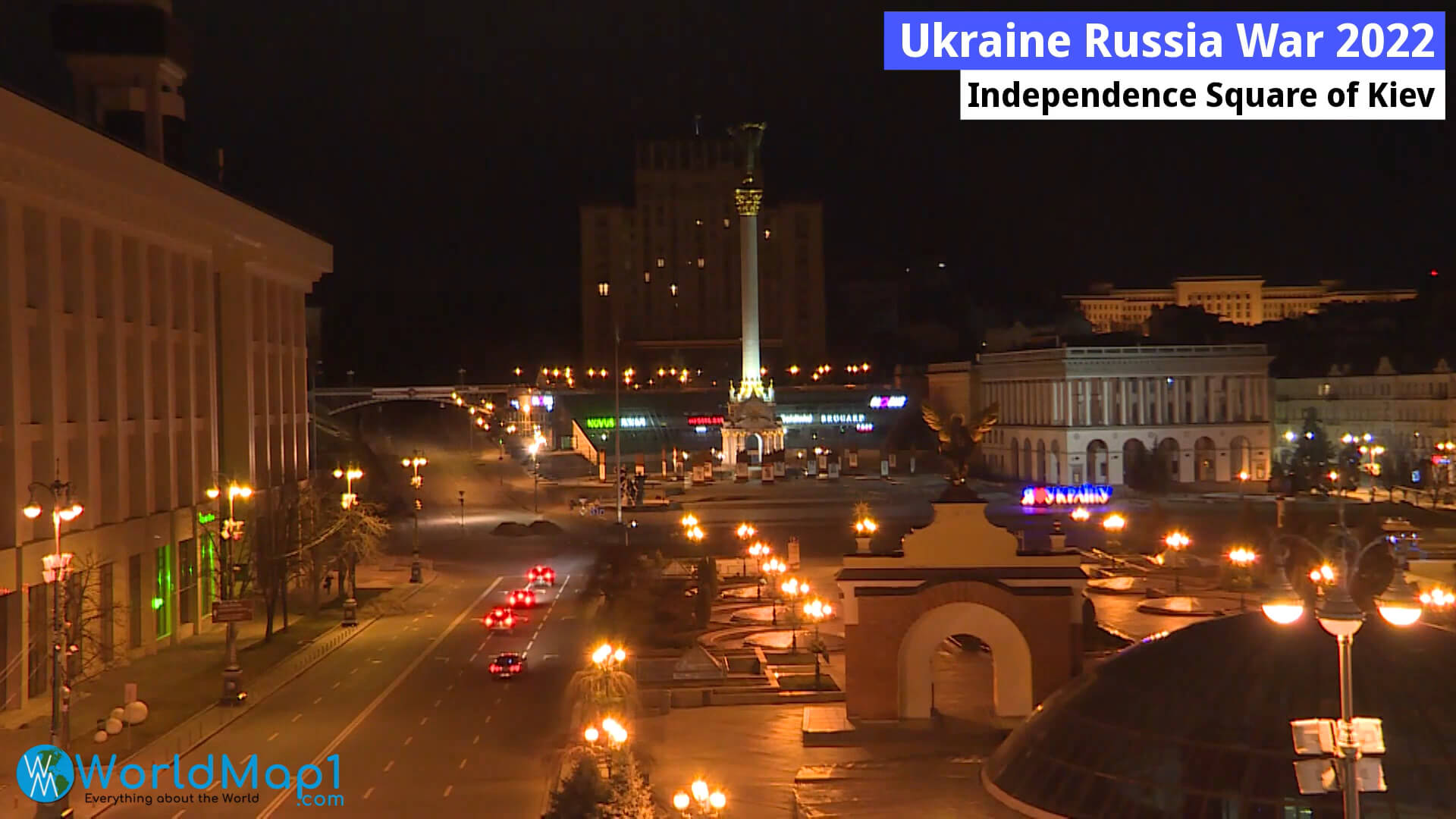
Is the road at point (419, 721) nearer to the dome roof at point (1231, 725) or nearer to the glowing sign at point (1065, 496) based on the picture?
the dome roof at point (1231, 725)

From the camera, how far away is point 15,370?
30.6 metres

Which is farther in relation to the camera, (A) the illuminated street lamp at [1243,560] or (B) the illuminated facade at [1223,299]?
(B) the illuminated facade at [1223,299]

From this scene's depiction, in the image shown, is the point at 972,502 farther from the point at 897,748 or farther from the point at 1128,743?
the point at 1128,743

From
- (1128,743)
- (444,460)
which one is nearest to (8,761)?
(1128,743)

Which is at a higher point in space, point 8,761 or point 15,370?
point 15,370

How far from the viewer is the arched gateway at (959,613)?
85.1ft

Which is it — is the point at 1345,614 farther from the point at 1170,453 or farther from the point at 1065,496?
the point at 1170,453

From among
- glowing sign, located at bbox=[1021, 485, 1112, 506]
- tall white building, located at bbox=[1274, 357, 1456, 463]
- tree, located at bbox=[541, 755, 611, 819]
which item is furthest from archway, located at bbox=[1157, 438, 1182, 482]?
tree, located at bbox=[541, 755, 611, 819]

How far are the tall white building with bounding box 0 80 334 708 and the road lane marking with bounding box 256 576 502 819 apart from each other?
5790 millimetres

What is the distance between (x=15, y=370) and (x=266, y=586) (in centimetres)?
1162

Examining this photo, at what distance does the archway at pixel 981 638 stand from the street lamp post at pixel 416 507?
2870 cm

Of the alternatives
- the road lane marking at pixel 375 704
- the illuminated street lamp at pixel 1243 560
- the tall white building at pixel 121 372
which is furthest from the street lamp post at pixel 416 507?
the illuminated street lamp at pixel 1243 560

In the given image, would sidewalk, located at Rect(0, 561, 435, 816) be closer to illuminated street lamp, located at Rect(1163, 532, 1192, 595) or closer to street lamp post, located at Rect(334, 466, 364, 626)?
street lamp post, located at Rect(334, 466, 364, 626)

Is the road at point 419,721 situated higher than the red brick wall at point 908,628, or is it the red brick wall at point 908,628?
the red brick wall at point 908,628
